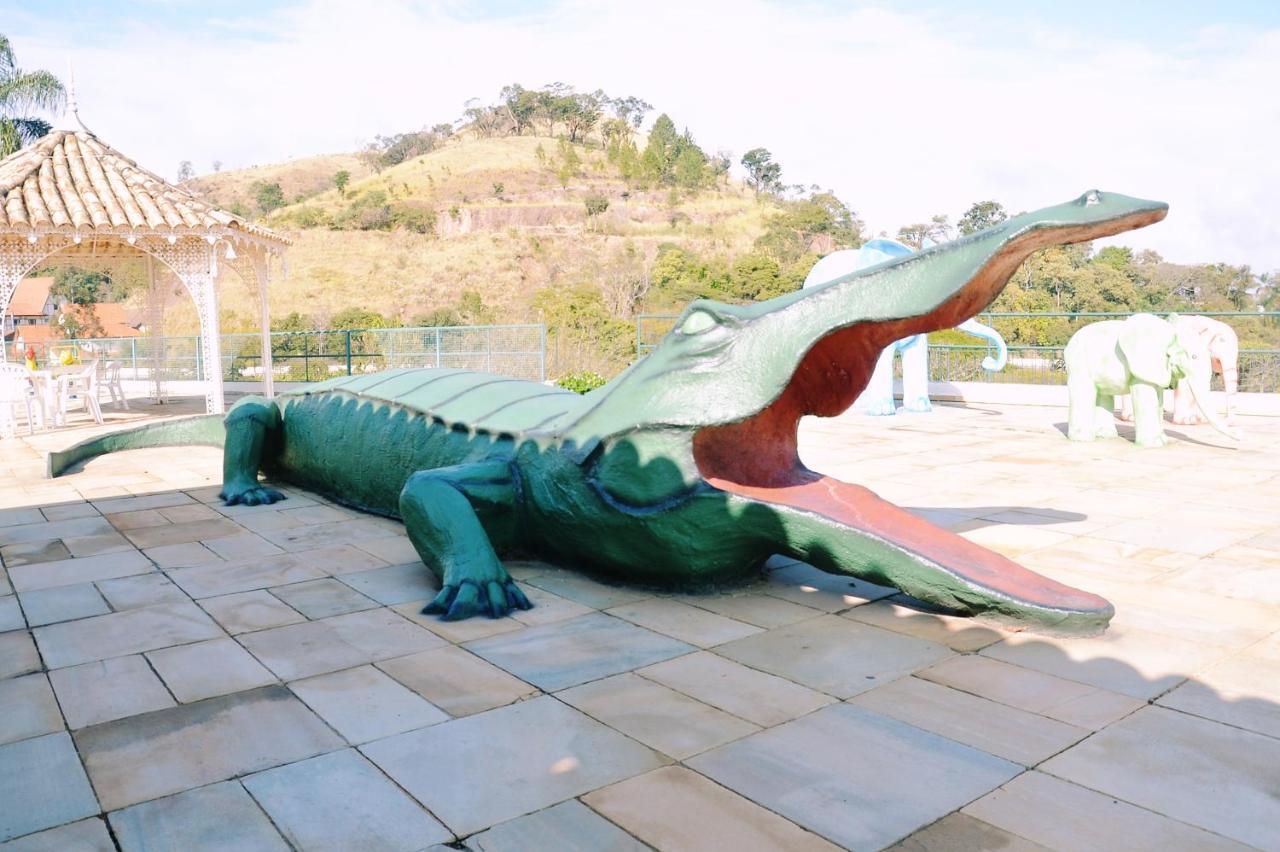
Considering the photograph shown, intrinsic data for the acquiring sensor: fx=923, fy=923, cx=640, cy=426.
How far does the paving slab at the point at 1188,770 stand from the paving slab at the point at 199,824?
75.8 inches

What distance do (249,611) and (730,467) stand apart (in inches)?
81.4

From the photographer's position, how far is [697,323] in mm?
3525

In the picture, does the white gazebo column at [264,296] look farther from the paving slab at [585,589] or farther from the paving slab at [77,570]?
the paving slab at [585,589]

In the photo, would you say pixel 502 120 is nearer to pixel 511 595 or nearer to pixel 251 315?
pixel 251 315

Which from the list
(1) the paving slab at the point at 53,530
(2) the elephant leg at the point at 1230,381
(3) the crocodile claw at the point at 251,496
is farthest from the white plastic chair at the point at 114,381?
(2) the elephant leg at the point at 1230,381

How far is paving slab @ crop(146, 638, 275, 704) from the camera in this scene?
2.96 metres

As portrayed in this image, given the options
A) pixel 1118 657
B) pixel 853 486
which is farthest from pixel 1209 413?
pixel 1118 657

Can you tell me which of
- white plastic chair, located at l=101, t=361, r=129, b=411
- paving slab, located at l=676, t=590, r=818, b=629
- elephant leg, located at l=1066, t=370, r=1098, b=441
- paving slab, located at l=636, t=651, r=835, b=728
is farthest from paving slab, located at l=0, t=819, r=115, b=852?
white plastic chair, located at l=101, t=361, r=129, b=411

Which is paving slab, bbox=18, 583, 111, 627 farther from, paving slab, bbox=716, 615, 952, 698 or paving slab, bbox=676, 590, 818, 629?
paving slab, bbox=716, 615, 952, 698

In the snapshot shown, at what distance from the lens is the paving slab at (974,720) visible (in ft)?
8.14

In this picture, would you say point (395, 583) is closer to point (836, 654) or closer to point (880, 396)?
point (836, 654)

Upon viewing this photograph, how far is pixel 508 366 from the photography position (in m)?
16.2

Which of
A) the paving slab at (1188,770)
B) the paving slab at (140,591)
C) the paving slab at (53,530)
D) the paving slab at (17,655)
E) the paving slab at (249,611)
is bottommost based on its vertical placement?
the paving slab at (1188,770)

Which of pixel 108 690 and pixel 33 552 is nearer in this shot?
pixel 108 690
